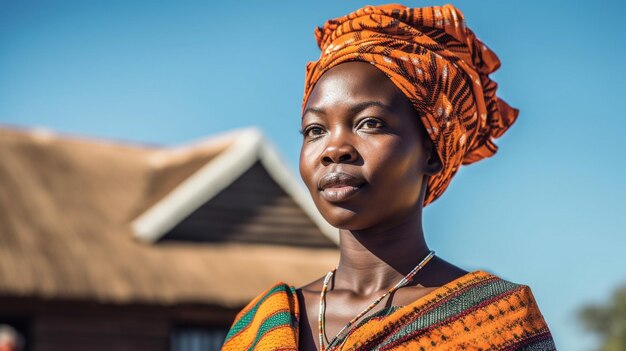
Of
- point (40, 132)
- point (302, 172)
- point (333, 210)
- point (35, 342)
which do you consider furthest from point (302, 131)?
point (40, 132)

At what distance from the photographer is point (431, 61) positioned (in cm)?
247

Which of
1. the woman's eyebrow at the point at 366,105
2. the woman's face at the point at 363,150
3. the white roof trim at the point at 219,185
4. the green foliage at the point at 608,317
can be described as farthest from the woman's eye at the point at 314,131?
the green foliage at the point at 608,317

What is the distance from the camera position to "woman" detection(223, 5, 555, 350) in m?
2.29

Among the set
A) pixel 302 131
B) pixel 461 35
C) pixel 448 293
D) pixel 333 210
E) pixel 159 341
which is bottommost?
pixel 448 293

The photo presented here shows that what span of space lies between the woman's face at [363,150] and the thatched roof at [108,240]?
11626 millimetres

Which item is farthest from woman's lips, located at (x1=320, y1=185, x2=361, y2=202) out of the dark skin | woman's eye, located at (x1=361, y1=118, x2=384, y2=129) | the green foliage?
the green foliage

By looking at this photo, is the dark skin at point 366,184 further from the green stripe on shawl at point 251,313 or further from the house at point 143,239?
the house at point 143,239

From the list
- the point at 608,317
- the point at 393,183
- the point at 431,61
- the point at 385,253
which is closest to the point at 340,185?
the point at 393,183

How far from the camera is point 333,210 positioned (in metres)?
2.37

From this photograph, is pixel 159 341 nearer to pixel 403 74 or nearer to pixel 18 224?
pixel 18 224

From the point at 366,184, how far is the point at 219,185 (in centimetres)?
1441

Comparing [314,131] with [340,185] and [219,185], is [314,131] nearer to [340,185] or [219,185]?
[340,185]

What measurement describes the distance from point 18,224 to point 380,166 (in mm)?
13329

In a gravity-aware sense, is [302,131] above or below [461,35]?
below
